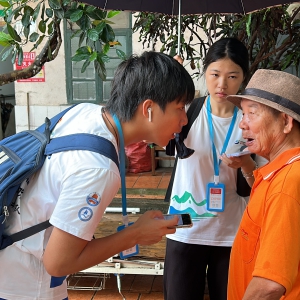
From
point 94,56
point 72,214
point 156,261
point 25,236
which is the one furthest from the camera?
point 156,261

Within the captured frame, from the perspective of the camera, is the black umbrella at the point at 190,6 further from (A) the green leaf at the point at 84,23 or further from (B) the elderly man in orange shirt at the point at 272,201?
(B) the elderly man in orange shirt at the point at 272,201

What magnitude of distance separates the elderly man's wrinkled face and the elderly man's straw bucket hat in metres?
0.04

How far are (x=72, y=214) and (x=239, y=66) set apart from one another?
4.62ft

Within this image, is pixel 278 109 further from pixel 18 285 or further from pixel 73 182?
pixel 18 285

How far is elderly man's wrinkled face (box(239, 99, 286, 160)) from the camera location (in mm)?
1461

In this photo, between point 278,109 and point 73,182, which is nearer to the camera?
point 73,182

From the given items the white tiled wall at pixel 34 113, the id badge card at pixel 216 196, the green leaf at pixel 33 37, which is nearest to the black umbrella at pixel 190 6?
the green leaf at pixel 33 37

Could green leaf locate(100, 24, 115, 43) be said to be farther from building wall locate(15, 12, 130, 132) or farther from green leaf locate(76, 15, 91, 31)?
building wall locate(15, 12, 130, 132)

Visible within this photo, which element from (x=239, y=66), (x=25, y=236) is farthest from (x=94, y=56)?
(x=25, y=236)

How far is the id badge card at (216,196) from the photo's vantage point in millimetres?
2199

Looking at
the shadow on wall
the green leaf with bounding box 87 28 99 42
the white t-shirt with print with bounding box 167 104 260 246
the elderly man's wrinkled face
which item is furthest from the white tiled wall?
the elderly man's wrinkled face

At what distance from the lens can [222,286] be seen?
225 centimetres

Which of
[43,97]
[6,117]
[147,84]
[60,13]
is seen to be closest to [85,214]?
[147,84]

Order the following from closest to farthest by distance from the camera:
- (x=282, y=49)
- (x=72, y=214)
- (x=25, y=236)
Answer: (x=72, y=214) < (x=25, y=236) < (x=282, y=49)
